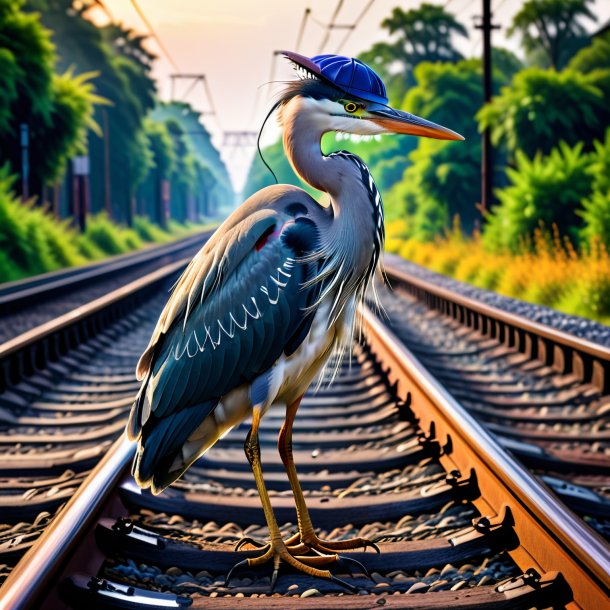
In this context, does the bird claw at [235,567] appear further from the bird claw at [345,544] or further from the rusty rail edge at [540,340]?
the rusty rail edge at [540,340]

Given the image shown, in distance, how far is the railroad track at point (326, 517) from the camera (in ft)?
7.91

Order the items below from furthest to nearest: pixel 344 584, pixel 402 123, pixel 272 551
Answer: pixel 272 551 < pixel 344 584 < pixel 402 123

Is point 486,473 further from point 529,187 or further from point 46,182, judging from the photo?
point 46,182

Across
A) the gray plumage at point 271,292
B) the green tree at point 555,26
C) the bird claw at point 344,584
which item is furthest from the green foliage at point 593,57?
the bird claw at point 344,584

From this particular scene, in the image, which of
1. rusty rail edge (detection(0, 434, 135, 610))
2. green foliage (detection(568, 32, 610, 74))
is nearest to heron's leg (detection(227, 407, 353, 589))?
rusty rail edge (detection(0, 434, 135, 610))

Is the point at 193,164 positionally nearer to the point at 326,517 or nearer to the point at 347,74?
the point at 326,517

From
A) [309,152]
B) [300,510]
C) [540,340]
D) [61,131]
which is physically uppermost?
[61,131]

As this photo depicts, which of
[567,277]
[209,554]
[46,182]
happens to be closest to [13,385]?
[209,554]

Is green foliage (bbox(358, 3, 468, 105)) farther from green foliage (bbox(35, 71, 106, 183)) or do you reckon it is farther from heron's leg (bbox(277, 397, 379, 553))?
heron's leg (bbox(277, 397, 379, 553))

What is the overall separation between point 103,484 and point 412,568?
3.93 feet

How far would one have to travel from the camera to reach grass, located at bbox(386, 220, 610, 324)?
10133 millimetres

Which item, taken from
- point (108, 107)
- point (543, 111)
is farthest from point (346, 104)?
point (108, 107)

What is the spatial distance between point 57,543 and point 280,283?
1.02 meters

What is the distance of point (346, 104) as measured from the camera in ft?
8.00
